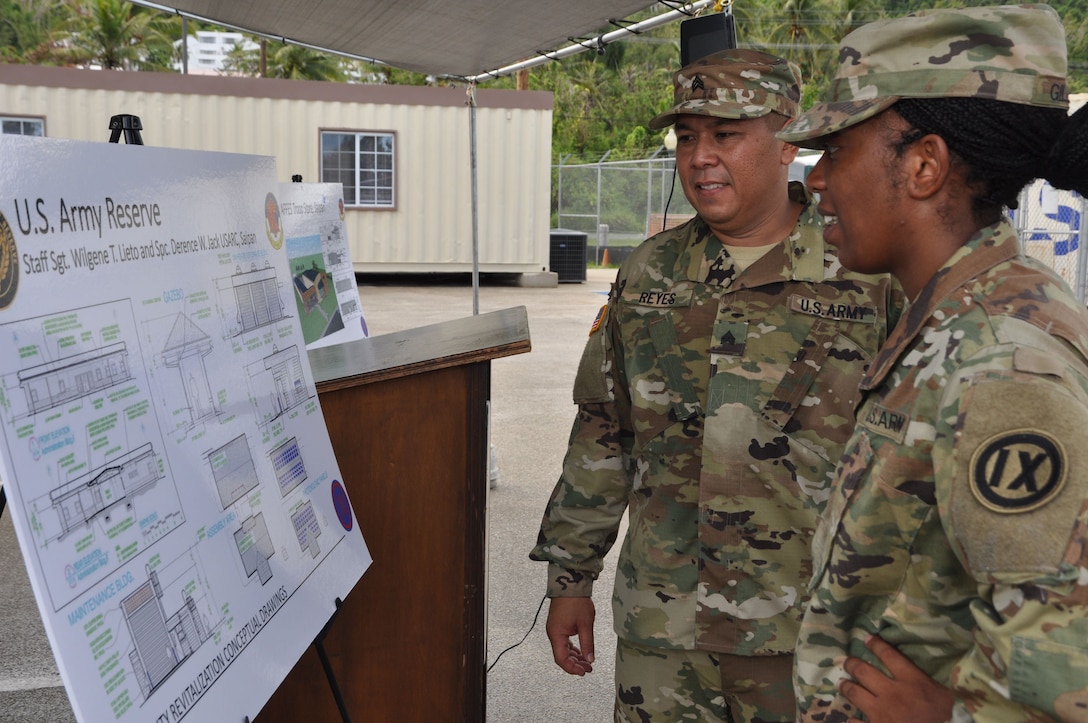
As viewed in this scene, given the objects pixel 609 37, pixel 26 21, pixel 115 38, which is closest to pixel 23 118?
pixel 609 37

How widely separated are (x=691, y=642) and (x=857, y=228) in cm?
101

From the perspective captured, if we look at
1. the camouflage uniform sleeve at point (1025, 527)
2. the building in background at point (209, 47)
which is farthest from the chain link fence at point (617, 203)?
the camouflage uniform sleeve at point (1025, 527)

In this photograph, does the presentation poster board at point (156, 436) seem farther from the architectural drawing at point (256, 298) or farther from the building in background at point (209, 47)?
the building in background at point (209, 47)

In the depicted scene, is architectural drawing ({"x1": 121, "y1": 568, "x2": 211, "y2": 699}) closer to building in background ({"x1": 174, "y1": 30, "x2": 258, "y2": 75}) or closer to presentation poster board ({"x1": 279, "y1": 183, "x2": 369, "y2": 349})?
presentation poster board ({"x1": 279, "y1": 183, "x2": 369, "y2": 349})

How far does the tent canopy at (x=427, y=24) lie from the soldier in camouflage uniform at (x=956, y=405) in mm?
2276

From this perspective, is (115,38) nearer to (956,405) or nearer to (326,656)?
(326,656)

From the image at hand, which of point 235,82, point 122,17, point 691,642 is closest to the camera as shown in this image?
point 691,642

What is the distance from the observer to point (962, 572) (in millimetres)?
1133

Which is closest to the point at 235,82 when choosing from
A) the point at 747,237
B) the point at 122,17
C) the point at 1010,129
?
the point at 747,237

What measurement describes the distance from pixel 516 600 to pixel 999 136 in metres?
3.35

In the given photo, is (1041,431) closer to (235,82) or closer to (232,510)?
(232,510)

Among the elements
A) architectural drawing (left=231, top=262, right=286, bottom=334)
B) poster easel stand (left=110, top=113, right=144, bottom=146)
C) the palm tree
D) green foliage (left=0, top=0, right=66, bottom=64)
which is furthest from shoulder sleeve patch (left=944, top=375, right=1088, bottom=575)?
green foliage (left=0, top=0, right=66, bottom=64)

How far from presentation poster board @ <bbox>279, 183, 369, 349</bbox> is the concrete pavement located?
129 centimetres

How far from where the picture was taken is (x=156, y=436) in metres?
1.49
